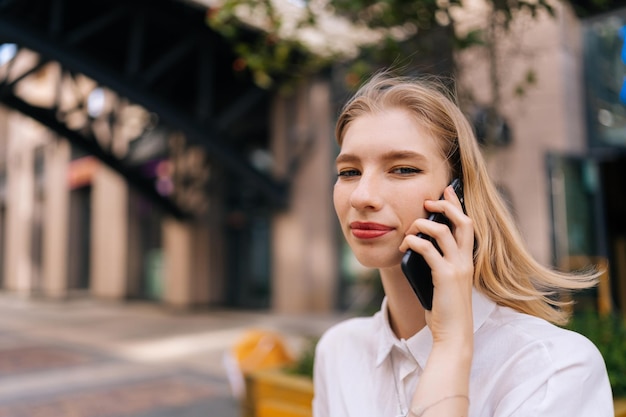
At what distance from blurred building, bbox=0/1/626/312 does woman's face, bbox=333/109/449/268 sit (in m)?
2.15

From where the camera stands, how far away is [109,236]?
1970 centimetres

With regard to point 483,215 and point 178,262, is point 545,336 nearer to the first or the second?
point 483,215

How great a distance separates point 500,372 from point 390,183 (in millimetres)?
434

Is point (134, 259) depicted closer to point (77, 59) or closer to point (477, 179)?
point (77, 59)

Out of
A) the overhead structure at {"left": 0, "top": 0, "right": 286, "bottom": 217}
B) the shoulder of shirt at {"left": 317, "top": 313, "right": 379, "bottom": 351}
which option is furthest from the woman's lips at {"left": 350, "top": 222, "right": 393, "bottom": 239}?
the overhead structure at {"left": 0, "top": 0, "right": 286, "bottom": 217}

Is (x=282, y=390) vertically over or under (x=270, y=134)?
under

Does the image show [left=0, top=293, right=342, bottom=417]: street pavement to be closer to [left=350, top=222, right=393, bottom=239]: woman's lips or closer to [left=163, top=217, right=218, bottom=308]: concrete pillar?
[left=163, top=217, right=218, bottom=308]: concrete pillar

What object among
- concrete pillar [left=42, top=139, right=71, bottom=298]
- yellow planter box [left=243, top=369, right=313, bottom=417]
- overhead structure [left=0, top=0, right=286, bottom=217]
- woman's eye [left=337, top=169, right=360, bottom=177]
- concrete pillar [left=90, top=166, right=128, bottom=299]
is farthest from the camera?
concrete pillar [left=42, top=139, right=71, bottom=298]

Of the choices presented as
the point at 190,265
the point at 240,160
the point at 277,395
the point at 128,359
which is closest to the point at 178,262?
the point at 190,265

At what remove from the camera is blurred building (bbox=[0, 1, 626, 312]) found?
7918mm

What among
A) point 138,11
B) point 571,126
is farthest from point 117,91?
point 571,126

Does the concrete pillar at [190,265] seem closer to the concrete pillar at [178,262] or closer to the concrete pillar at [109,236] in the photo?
the concrete pillar at [178,262]

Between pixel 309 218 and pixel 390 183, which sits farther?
pixel 309 218

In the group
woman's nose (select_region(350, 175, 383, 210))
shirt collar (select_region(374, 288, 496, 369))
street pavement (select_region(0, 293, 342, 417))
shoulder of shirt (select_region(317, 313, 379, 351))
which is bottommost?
street pavement (select_region(0, 293, 342, 417))
